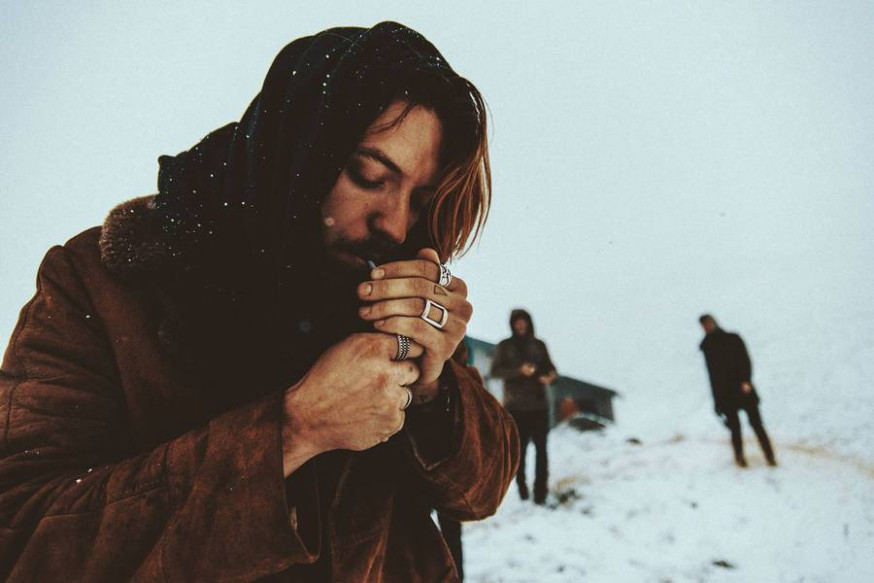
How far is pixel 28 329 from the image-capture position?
938mm

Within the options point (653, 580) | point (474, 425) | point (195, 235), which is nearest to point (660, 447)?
point (653, 580)

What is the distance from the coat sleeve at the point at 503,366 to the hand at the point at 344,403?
5259 millimetres

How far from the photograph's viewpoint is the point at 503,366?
6.16 meters

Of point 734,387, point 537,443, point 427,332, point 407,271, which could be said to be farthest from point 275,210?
point 734,387

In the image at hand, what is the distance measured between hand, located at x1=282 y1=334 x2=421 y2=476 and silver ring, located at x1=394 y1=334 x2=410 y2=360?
0.04 meters

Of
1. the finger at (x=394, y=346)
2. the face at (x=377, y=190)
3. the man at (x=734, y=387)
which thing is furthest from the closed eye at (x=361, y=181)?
the man at (x=734, y=387)

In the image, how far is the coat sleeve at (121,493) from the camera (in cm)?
76

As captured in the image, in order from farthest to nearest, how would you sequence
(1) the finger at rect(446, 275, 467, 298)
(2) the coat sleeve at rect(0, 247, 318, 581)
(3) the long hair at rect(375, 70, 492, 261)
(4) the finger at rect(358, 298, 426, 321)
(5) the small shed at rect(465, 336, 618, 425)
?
(5) the small shed at rect(465, 336, 618, 425), (3) the long hair at rect(375, 70, 492, 261), (1) the finger at rect(446, 275, 467, 298), (4) the finger at rect(358, 298, 426, 321), (2) the coat sleeve at rect(0, 247, 318, 581)

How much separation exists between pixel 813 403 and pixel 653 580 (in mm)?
11826

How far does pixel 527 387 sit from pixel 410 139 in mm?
4995

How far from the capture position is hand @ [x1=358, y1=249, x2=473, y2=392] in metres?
0.97

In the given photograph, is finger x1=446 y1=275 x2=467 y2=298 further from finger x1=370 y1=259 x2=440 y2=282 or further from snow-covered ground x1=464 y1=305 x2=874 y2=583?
snow-covered ground x1=464 y1=305 x2=874 y2=583

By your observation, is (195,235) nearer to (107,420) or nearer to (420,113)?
(107,420)

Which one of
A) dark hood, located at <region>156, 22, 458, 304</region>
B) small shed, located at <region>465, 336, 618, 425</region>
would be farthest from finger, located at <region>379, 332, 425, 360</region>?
small shed, located at <region>465, 336, 618, 425</region>
